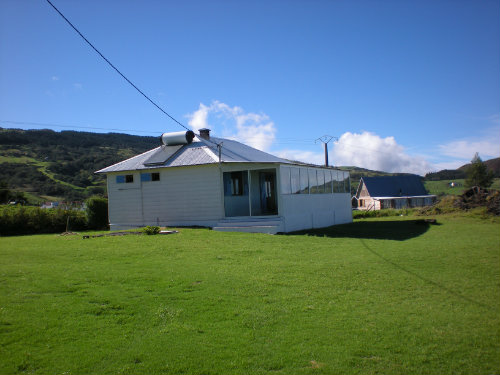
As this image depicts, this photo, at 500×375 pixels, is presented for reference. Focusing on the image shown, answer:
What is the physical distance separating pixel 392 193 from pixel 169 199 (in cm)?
5211

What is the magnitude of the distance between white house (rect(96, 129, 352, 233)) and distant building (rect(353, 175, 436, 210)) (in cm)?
4143

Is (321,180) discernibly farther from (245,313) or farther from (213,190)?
(245,313)

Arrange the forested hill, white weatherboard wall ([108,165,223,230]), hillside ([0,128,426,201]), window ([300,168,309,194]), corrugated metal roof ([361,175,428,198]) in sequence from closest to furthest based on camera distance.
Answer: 1. white weatherboard wall ([108,165,223,230])
2. window ([300,168,309,194])
3. hillside ([0,128,426,201])
4. the forested hill
5. corrugated metal roof ([361,175,428,198])

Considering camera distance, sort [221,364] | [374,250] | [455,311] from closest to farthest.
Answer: [221,364]
[455,311]
[374,250]

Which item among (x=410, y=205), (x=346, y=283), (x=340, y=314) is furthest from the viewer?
(x=410, y=205)

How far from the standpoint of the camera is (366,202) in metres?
64.6

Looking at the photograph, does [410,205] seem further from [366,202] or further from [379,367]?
[379,367]

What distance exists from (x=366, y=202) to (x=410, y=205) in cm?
671

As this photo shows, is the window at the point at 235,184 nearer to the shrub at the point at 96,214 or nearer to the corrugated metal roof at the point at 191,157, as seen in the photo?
the corrugated metal roof at the point at 191,157

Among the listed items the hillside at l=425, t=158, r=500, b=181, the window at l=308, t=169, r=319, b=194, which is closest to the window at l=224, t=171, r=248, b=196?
the window at l=308, t=169, r=319, b=194

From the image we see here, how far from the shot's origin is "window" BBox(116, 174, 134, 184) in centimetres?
2122

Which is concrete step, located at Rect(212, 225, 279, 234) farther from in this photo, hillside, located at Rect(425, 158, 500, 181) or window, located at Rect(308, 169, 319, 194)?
hillside, located at Rect(425, 158, 500, 181)

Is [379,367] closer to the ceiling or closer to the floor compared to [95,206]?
closer to the floor

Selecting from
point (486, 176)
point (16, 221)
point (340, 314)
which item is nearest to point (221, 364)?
point (340, 314)
